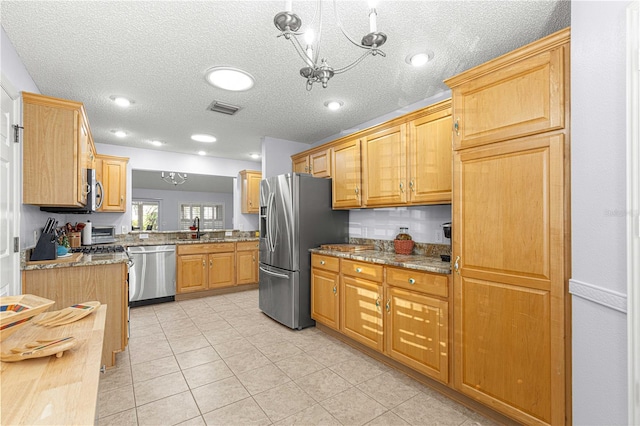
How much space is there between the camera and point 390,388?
7.33ft

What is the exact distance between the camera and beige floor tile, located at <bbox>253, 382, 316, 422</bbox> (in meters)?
1.96

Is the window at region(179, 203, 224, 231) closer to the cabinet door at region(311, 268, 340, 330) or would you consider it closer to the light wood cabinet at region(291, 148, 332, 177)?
the light wood cabinet at region(291, 148, 332, 177)

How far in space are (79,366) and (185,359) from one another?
211 cm

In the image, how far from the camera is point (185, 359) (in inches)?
106

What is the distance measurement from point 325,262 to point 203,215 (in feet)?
28.2

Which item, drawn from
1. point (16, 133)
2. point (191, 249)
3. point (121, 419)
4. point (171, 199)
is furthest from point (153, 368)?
point (171, 199)

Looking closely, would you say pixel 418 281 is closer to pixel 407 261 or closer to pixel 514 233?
pixel 407 261

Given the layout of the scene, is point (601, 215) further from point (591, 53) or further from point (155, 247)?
point (155, 247)

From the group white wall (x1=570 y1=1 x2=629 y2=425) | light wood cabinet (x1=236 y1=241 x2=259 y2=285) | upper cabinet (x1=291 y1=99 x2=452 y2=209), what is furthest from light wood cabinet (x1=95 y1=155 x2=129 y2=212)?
white wall (x1=570 y1=1 x2=629 y2=425)

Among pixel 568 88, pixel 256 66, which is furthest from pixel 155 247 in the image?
pixel 568 88

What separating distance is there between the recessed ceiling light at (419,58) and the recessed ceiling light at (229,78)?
4.21ft

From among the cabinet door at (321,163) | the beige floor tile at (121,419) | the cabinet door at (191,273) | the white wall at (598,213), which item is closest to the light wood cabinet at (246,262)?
the cabinet door at (191,273)

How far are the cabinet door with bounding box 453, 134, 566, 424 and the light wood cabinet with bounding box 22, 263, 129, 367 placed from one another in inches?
102

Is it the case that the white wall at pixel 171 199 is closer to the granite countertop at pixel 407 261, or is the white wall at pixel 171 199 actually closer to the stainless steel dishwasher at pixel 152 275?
the stainless steel dishwasher at pixel 152 275
